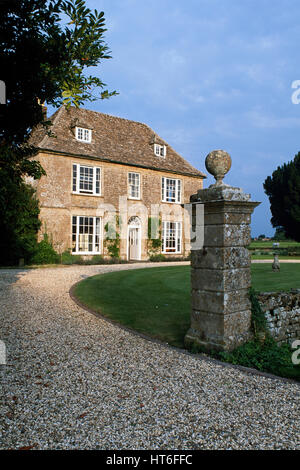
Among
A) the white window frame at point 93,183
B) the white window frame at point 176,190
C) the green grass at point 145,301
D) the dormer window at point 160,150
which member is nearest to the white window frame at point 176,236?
the white window frame at point 176,190

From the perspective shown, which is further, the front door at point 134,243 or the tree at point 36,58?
the front door at point 134,243

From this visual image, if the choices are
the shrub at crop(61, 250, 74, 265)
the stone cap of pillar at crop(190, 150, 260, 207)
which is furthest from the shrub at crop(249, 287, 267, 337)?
the shrub at crop(61, 250, 74, 265)

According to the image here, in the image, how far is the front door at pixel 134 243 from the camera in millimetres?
22734

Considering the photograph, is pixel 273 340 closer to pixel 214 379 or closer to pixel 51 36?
pixel 214 379

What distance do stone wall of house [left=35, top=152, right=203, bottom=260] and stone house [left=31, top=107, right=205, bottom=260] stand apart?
5cm

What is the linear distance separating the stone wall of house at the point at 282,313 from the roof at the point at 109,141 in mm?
15739

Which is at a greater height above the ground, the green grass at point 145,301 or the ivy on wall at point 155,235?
the ivy on wall at point 155,235

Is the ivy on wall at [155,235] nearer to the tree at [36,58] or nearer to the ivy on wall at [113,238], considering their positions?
the ivy on wall at [113,238]

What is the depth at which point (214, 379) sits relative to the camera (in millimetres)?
4168

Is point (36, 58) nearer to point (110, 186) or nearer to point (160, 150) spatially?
point (110, 186)

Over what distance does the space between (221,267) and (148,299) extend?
14.8 feet

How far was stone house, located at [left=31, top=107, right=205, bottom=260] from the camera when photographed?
19078 millimetres

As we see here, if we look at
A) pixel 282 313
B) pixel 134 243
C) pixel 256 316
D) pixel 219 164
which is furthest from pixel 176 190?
pixel 256 316

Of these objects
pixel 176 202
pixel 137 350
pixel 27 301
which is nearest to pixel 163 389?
pixel 137 350
